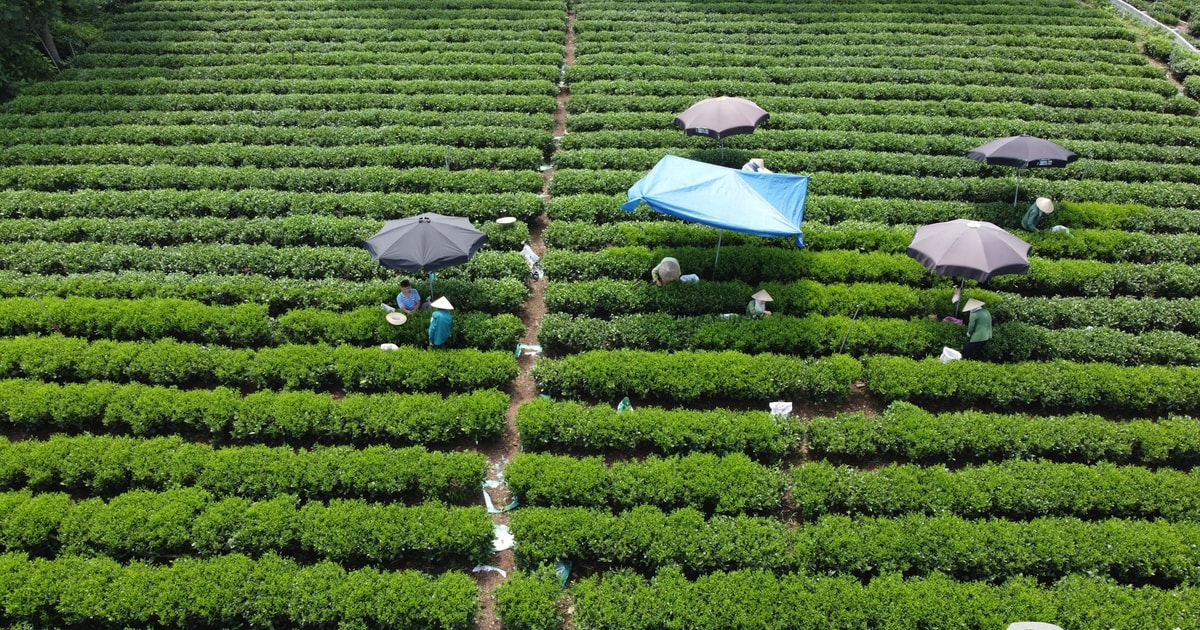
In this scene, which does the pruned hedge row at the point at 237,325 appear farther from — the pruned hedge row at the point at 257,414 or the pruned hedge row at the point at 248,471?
the pruned hedge row at the point at 248,471

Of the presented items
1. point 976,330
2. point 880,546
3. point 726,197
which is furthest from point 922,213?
point 880,546

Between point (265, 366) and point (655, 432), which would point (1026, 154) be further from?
point (265, 366)

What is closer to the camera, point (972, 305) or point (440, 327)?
point (440, 327)

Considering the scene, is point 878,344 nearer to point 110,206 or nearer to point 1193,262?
point 1193,262

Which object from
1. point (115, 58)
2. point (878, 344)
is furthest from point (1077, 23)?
point (115, 58)

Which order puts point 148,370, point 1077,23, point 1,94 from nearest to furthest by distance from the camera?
point 148,370 < point 1,94 < point 1077,23

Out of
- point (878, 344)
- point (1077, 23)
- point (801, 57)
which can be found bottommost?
point (878, 344)

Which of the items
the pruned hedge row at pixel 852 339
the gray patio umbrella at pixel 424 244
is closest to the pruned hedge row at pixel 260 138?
the gray patio umbrella at pixel 424 244
